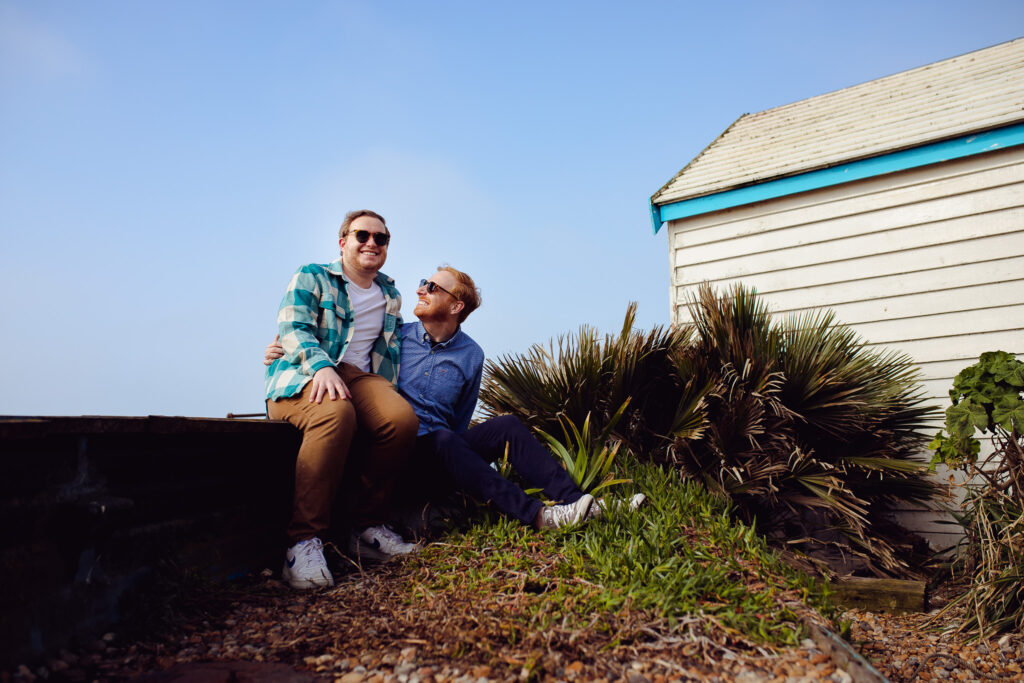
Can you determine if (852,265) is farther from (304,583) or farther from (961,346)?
(304,583)

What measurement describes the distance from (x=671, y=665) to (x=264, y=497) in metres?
2.34

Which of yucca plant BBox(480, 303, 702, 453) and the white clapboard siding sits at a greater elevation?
the white clapboard siding

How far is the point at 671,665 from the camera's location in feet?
8.20

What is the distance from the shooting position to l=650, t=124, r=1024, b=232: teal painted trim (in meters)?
6.48

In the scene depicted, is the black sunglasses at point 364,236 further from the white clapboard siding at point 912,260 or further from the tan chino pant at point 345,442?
the white clapboard siding at point 912,260

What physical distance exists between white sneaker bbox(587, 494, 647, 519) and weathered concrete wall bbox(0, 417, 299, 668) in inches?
68.0

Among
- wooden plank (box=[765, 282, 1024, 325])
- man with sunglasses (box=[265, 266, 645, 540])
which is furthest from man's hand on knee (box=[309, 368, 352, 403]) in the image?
wooden plank (box=[765, 282, 1024, 325])

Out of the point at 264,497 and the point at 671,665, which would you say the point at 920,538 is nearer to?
the point at 671,665

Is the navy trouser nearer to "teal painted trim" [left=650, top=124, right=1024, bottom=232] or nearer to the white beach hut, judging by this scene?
the white beach hut

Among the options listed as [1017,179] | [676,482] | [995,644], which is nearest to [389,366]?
[676,482]

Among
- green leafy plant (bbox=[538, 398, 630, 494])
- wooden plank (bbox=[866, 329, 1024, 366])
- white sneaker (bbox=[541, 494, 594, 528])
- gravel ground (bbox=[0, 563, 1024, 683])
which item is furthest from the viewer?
wooden plank (bbox=[866, 329, 1024, 366])

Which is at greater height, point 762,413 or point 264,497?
point 762,413

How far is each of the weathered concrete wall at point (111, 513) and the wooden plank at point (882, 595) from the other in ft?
12.1

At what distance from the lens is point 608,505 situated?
380 cm
